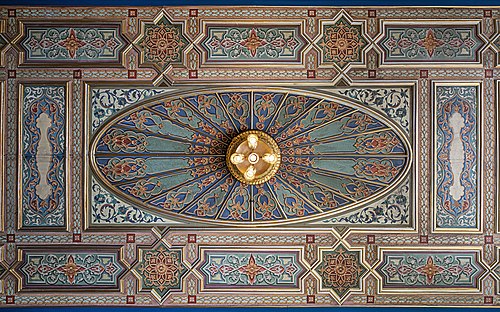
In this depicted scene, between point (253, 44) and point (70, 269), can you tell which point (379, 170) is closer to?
point (253, 44)

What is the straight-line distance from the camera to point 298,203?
3846mm

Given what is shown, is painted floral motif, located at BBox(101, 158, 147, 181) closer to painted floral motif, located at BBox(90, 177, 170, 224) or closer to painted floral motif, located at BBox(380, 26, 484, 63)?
painted floral motif, located at BBox(90, 177, 170, 224)

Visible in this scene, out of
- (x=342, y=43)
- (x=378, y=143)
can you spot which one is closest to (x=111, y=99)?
(x=342, y=43)

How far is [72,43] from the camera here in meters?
3.80

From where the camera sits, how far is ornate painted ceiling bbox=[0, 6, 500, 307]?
→ 3.80 m

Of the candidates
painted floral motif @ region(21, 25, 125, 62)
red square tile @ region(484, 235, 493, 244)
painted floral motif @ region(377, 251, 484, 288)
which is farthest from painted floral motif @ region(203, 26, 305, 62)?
red square tile @ region(484, 235, 493, 244)

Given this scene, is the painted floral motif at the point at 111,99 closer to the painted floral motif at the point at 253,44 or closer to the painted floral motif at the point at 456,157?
the painted floral motif at the point at 253,44

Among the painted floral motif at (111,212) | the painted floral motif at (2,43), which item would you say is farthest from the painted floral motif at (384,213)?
the painted floral motif at (2,43)

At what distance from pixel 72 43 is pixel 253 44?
4.26 feet

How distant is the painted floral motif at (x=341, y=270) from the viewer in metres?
3.83

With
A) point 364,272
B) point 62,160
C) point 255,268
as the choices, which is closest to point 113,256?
point 62,160

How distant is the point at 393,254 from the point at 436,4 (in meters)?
1.82

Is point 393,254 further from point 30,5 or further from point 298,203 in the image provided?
point 30,5

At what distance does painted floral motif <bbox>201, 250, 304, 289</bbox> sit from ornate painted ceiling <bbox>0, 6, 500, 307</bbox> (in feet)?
0.03
